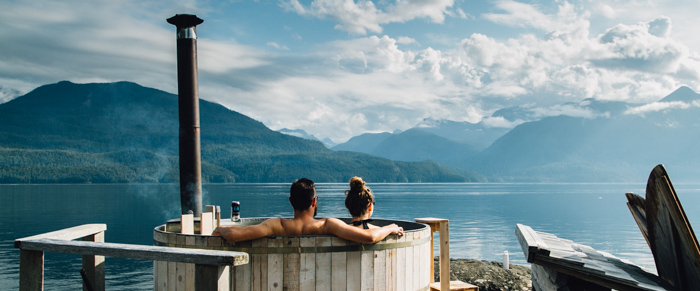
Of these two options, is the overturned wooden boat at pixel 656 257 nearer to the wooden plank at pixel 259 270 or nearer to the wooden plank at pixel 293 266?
the wooden plank at pixel 293 266

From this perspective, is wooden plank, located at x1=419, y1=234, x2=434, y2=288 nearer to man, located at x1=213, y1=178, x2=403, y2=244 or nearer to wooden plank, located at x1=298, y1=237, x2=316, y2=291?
man, located at x1=213, y1=178, x2=403, y2=244

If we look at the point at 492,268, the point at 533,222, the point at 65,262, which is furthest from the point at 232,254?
the point at 533,222

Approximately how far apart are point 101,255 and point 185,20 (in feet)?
25.3

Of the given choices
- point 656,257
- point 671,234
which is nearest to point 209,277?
point 671,234

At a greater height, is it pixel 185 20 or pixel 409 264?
pixel 185 20

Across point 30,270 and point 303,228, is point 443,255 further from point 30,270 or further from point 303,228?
point 30,270

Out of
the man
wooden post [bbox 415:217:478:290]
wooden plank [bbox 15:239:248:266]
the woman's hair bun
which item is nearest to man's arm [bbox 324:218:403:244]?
the man

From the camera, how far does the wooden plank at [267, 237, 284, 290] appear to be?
538 centimetres

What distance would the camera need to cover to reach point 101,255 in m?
5.47

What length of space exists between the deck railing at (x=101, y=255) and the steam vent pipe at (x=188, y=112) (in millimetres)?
4932

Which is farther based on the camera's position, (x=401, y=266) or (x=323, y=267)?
(x=401, y=266)

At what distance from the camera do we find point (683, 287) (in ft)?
19.3

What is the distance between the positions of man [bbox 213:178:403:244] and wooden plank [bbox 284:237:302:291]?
30 cm

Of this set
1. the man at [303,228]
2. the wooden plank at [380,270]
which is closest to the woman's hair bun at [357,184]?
the man at [303,228]
